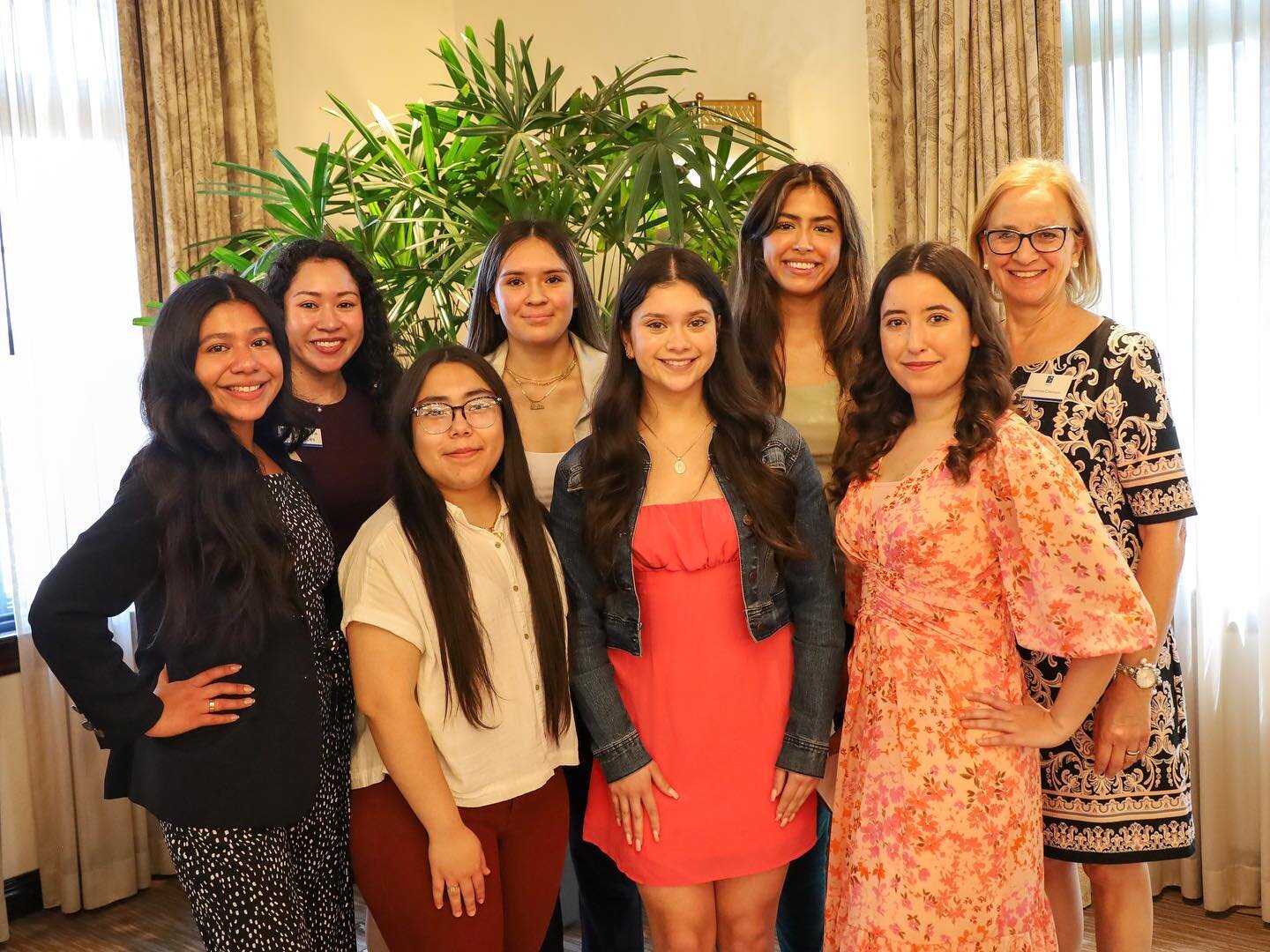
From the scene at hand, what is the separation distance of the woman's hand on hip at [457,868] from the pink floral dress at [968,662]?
66cm

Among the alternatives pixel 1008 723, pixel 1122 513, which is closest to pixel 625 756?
pixel 1008 723

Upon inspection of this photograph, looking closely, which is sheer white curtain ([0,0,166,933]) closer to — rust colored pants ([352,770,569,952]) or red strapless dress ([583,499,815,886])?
rust colored pants ([352,770,569,952])

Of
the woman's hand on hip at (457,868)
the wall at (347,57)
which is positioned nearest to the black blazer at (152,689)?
the woman's hand on hip at (457,868)

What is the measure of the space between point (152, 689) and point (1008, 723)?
1.45 metres

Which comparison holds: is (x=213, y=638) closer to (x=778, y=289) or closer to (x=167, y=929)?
(x=778, y=289)

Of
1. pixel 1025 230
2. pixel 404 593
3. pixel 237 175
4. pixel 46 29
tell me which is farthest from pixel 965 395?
pixel 46 29

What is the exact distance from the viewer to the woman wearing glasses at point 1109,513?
82.5 inches

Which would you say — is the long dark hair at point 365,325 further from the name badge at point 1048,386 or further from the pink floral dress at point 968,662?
the name badge at point 1048,386

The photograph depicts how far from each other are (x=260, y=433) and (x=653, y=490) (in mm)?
744

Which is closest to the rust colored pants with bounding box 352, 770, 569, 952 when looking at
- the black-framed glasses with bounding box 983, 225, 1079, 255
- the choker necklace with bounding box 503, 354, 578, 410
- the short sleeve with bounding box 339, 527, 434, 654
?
the short sleeve with bounding box 339, 527, 434, 654

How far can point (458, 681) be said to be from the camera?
1.96m

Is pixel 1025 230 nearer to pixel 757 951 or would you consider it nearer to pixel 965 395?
pixel 965 395

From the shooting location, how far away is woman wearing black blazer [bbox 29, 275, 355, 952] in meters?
1.80

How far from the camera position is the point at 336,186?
135 inches
